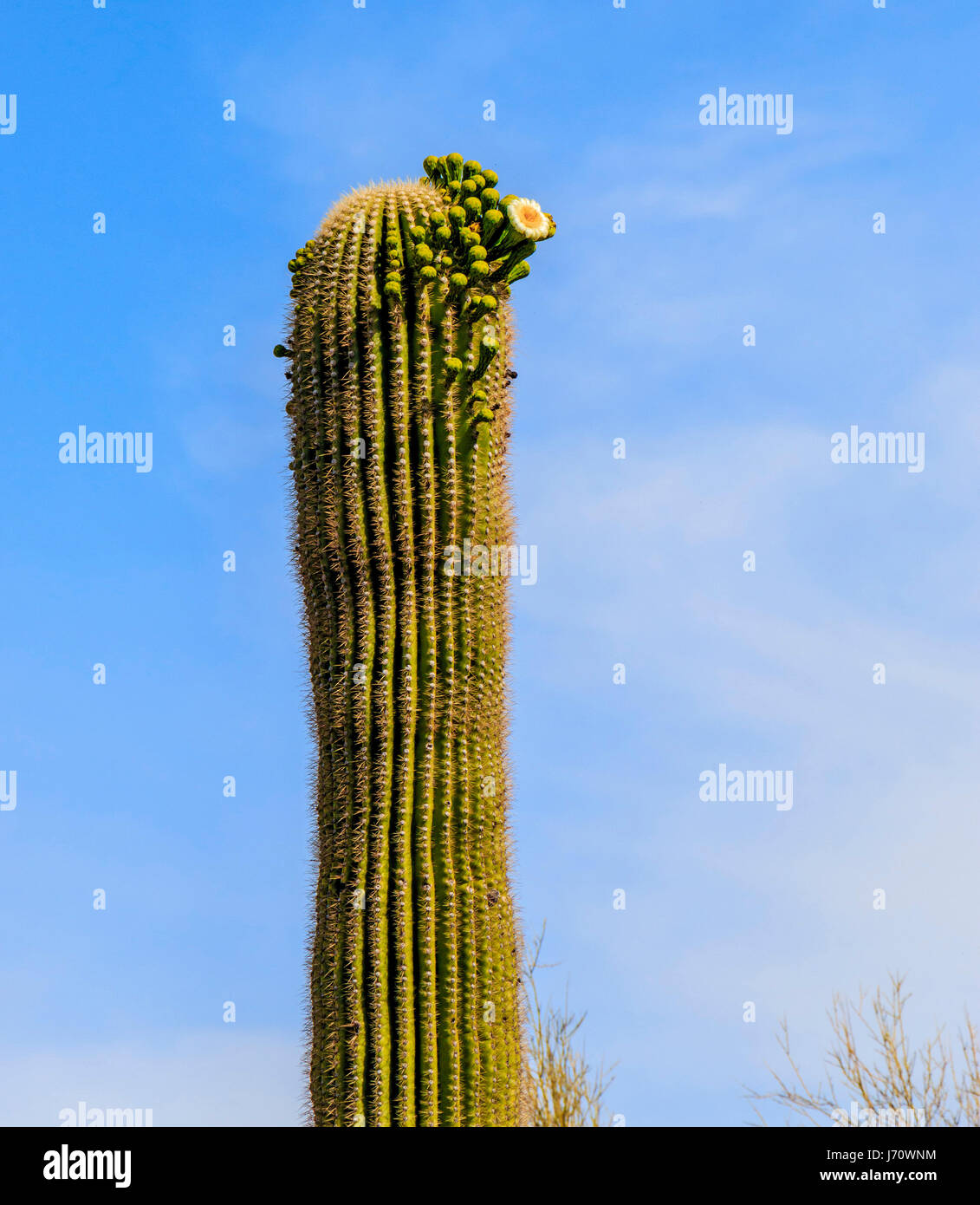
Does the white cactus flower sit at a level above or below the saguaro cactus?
above

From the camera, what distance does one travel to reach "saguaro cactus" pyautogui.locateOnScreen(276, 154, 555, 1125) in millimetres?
6445

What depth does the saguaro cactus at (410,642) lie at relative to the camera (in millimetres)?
6445

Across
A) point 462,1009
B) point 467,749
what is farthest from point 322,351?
point 462,1009

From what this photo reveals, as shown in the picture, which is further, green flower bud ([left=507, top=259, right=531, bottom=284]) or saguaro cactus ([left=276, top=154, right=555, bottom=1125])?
green flower bud ([left=507, top=259, right=531, bottom=284])

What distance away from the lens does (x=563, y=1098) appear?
885 cm

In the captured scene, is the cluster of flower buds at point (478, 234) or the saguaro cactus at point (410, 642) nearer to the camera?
the saguaro cactus at point (410, 642)

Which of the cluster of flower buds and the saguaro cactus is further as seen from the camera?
the cluster of flower buds

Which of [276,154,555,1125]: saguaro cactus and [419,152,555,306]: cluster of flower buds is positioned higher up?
[419,152,555,306]: cluster of flower buds

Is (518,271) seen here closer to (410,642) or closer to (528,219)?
(528,219)

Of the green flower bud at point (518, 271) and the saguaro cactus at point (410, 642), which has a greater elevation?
the green flower bud at point (518, 271)

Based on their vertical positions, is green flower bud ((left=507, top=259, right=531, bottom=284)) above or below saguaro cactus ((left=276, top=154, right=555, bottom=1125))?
above

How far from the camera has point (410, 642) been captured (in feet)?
21.9

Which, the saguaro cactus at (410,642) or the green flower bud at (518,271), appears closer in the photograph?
the saguaro cactus at (410,642)

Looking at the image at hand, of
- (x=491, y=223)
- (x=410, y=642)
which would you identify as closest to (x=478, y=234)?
(x=491, y=223)
